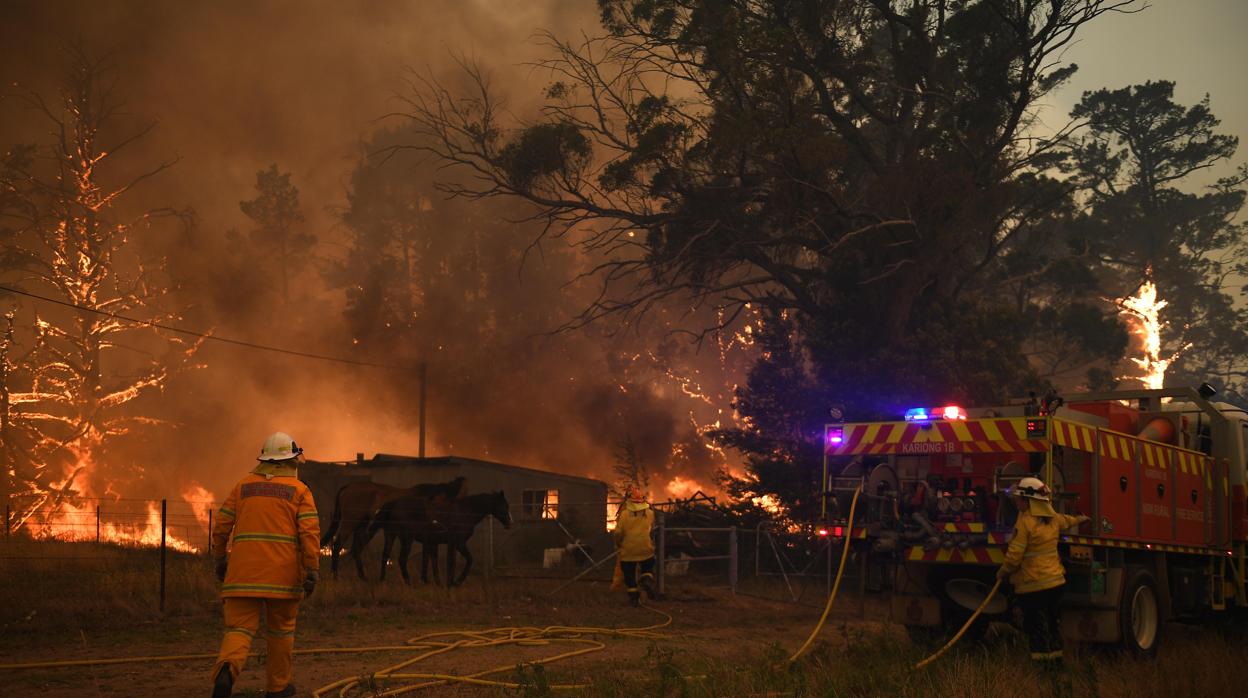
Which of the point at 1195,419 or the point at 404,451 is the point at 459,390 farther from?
the point at 1195,419

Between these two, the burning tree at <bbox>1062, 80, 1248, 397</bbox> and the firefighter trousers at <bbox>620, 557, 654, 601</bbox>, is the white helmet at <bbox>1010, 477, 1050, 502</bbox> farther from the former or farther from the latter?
the burning tree at <bbox>1062, 80, 1248, 397</bbox>

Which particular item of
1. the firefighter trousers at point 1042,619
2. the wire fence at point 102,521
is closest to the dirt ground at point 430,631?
the firefighter trousers at point 1042,619

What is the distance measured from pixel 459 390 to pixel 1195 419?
3830 cm

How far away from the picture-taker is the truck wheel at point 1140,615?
10922mm

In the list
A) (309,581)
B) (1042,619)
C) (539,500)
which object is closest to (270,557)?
(309,581)

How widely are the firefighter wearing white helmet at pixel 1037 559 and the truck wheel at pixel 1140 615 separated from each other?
147 cm

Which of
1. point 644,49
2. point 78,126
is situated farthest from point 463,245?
point 644,49

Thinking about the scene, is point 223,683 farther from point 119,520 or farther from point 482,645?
point 119,520

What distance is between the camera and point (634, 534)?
651 inches

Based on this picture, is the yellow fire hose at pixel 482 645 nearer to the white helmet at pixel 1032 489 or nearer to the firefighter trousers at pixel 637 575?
the firefighter trousers at pixel 637 575

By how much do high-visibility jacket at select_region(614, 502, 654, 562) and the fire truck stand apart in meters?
5.01

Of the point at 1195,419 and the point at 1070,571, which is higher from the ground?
the point at 1195,419

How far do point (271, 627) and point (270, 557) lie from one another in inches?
20.6

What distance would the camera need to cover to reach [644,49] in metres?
28.9
